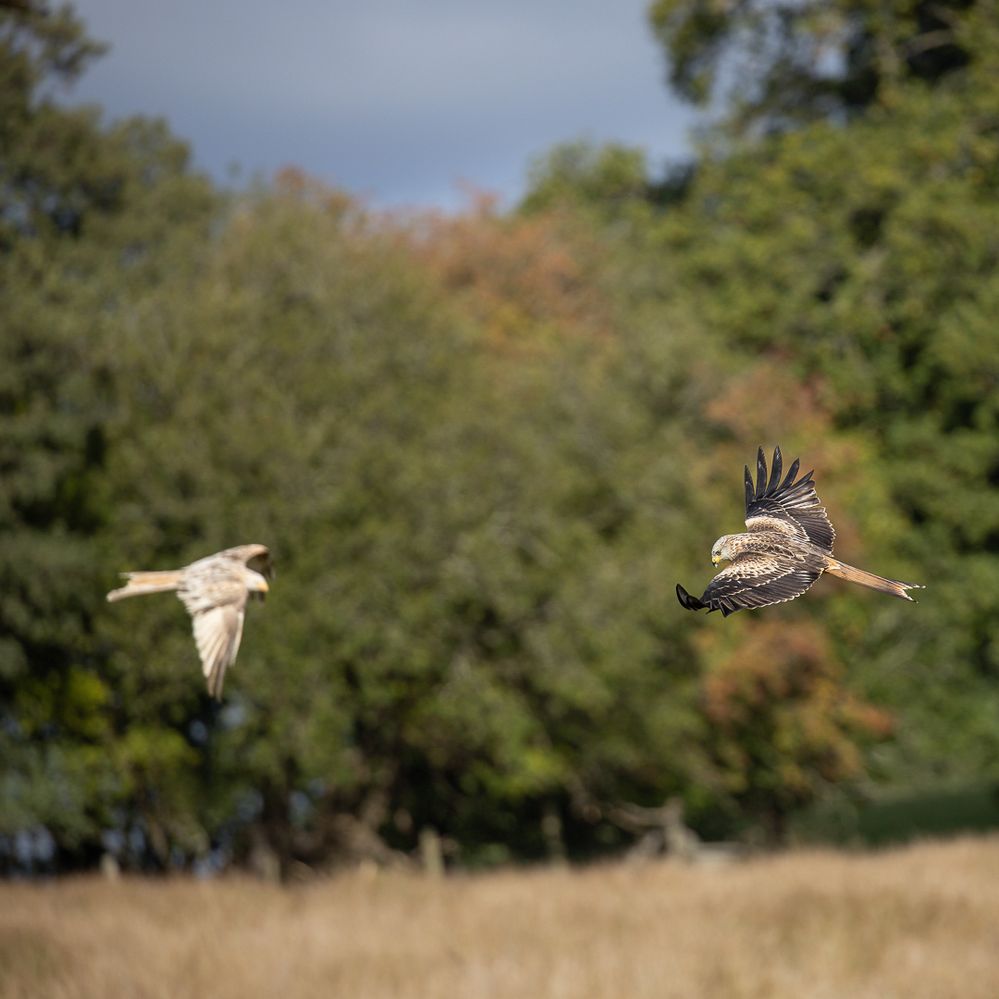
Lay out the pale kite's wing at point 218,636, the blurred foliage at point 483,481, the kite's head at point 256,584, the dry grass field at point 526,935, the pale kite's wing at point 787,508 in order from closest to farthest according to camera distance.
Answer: the pale kite's wing at point 218,636 → the kite's head at point 256,584 → the pale kite's wing at point 787,508 → the dry grass field at point 526,935 → the blurred foliage at point 483,481

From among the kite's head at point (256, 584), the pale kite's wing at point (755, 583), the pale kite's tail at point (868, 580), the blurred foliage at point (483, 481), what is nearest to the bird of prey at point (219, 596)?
the kite's head at point (256, 584)

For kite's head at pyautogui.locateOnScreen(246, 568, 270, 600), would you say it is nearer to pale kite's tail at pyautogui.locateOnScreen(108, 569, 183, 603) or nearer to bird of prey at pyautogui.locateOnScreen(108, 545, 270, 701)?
bird of prey at pyautogui.locateOnScreen(108, 545, 270, 701)

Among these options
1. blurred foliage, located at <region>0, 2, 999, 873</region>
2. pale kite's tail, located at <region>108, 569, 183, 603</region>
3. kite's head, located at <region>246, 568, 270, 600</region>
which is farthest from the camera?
blurred foliage, located at <region>0, 2, 999, 873</region>

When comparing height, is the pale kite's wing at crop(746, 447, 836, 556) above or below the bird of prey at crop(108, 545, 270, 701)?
above

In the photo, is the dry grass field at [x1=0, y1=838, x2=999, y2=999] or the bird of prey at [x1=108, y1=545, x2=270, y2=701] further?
the dry grass field at [x1=0, y1=838, x2=999, y2=999]

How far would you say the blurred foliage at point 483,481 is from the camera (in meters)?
17.0

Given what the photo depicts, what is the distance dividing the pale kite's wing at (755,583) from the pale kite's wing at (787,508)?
19 centimetres

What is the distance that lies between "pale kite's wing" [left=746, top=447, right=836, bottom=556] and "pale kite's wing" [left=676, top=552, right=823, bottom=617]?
0.19 meters

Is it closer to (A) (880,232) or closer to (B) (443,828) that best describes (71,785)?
(B) (443,828)

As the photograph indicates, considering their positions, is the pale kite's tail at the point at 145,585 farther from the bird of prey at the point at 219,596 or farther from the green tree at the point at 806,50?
the green tree at the point at 806,50

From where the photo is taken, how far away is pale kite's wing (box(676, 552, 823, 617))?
2.62 metres

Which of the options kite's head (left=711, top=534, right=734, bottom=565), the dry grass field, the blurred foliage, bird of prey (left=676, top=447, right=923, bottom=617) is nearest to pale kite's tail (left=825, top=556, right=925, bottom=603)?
bird of prey (left=676, top=447, right=923, bottom=617)

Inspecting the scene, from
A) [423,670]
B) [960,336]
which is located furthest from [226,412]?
[960,336]

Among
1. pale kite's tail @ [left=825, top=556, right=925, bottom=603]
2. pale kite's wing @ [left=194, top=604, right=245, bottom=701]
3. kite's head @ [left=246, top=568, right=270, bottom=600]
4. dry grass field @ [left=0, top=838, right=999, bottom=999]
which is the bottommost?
dry grass field @ [left=0, top=838, right=999, bottom=999]
